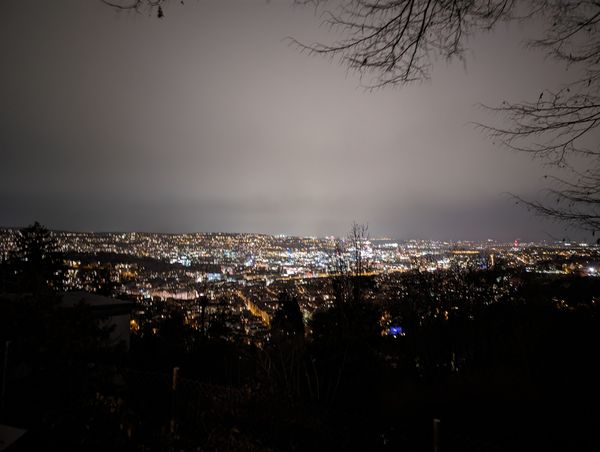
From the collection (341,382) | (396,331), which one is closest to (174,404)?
(341,382)

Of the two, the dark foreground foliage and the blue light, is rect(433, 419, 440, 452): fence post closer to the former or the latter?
the dark foreground foliage

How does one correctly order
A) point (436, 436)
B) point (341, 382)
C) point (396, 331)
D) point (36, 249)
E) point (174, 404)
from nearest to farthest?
point (436, 436) → point (174, 404) → point (341, 382) → point (396, 331) → point (36, 249)

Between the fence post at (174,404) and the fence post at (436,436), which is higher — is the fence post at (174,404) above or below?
below

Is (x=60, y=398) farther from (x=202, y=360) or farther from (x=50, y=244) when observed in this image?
(x=50, y=244)

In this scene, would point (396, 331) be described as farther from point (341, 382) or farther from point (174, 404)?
point (174, 404)

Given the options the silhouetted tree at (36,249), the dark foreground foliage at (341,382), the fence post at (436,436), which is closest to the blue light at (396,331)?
the dark foreground foliage at (341,382)

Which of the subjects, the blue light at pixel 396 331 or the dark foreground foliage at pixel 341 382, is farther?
the blue light at pixel 396 331

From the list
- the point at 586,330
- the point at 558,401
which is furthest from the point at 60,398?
the point at 586,330

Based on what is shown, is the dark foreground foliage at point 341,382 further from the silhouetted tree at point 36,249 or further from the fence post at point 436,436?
the silhouetted tree at point 36,249

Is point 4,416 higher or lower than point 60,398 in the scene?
lower

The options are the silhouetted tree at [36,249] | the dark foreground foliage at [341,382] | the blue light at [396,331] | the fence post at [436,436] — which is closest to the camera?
the fence post at [436,436]

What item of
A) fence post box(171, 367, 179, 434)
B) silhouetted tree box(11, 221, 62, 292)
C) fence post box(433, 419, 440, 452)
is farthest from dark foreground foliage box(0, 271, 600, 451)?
silhouetted tree box(11, 221, 62, 292)
